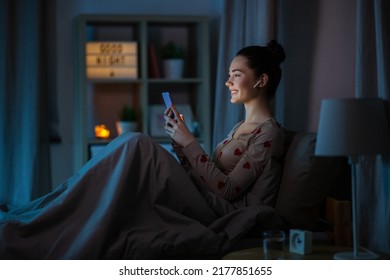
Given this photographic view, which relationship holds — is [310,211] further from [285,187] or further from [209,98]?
[209,98]

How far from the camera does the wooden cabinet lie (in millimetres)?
4672

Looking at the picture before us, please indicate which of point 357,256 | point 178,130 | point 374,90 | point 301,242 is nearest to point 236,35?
point 178,130

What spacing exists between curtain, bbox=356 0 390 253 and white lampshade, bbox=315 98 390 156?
338 millimetres

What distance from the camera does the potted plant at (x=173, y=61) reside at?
4.88 meters

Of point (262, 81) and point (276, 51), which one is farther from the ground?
point (276, 51)

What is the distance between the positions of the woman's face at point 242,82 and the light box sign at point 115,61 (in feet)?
5.68

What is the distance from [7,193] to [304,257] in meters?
2.78

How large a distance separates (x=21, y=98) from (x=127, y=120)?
Answer: 2.25 feet

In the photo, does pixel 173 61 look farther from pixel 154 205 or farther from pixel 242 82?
pixel 154 205

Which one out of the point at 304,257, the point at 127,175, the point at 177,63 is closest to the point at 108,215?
the point at 127,175

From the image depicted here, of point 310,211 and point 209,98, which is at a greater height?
point 209,98

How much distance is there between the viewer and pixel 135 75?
477 centimetres

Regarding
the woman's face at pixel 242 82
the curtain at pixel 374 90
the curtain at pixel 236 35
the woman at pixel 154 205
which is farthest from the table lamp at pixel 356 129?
the curtain at pixel 236 35

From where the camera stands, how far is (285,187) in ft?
9.24
